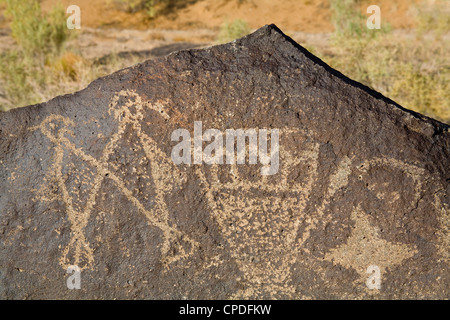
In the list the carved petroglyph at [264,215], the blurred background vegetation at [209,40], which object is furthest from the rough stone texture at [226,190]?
the blurred background vegetation at [209,40]

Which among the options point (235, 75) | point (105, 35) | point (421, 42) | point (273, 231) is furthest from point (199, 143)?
point (105, 35)

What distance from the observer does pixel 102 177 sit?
8.57ft

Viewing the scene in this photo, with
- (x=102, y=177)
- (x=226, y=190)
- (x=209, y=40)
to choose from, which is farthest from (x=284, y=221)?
(x=209, y=40)

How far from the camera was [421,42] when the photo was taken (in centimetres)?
873

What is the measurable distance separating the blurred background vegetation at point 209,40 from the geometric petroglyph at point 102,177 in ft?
12.3

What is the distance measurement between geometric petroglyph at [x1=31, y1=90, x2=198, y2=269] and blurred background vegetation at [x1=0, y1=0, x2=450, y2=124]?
12.3 feet

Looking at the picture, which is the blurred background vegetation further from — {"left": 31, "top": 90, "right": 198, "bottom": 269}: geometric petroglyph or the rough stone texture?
{"left": 31, "top": 90, "right": 198, "bottom": 269}: geometric petroglyph
